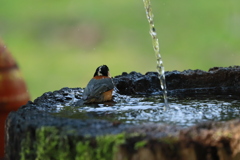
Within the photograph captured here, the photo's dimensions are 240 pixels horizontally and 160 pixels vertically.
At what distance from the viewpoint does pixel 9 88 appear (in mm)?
3352

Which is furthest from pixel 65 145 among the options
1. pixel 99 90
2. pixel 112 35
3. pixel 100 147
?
pixel 112 35

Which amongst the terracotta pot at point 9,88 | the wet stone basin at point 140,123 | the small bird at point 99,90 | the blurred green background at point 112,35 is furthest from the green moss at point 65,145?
the blurred green background at point 112,35

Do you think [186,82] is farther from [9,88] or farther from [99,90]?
[9,88]

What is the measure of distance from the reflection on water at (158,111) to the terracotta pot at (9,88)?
70 cm

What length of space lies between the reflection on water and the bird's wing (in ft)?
0.37

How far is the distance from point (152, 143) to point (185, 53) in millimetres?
3789

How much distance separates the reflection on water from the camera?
7.84 ft

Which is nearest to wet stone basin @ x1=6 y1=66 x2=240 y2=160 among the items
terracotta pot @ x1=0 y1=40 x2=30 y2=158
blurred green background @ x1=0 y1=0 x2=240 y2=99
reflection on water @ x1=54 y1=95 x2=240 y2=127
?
reflection on water @ x1=54 y1=95 x2=240 y2=127

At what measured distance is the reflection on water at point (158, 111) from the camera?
239cm

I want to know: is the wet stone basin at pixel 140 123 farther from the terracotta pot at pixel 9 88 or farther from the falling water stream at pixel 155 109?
the terracotta pot at pixel 9 88

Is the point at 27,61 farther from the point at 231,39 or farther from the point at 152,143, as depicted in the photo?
the point at 152,143

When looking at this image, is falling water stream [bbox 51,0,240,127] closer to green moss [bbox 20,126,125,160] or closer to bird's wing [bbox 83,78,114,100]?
bird's wing [bbox 83,78,114,100]

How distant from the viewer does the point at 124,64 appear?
5301 millimetres

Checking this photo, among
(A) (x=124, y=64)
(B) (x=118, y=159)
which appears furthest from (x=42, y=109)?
(A) (x=124, y=64)
